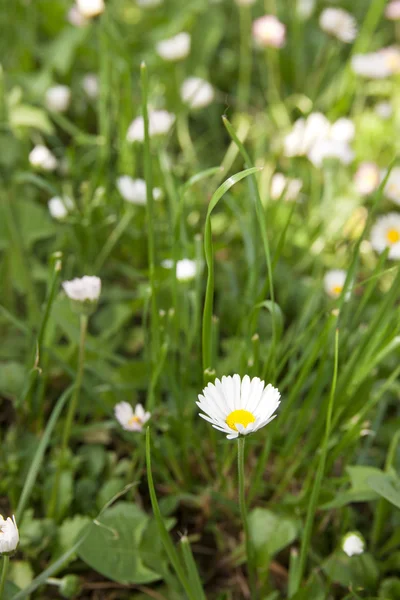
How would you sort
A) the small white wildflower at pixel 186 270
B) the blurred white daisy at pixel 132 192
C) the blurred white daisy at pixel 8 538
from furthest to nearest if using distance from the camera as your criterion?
the blurred white daisy at pixel 132 192 → the small white wildflower at pixel 186 270 → the blurred white daisy at pixel 8 538

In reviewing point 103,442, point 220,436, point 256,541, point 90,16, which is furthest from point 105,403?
point 90,16

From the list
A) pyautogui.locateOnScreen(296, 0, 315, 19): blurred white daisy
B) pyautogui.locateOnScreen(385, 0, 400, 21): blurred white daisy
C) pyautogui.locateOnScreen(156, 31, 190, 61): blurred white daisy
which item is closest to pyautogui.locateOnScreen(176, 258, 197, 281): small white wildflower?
pyautogui.locateOnScreen(156, 31, 190, 61): blurred white daisy

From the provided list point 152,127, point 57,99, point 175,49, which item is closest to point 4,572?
point 152,127

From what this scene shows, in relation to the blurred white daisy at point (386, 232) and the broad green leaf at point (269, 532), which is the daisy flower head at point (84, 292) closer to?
the broad green leaf at point (269, 532)

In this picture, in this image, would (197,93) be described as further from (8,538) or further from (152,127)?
(8,538)

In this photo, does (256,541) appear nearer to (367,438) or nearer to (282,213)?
(367,438)

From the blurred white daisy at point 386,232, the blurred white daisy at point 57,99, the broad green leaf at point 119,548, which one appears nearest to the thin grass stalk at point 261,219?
the broad green leaf at point 119,548

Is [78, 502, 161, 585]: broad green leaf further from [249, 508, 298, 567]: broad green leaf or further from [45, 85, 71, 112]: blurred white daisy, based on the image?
[45, 85, 71, 112]: blurred white daisy
